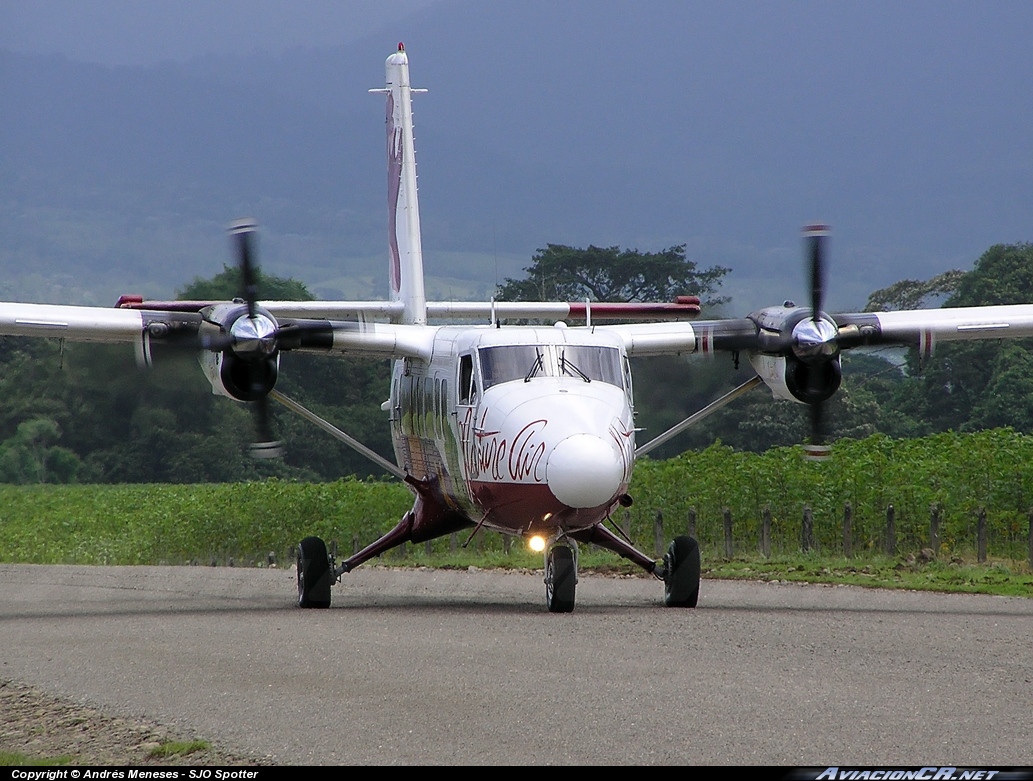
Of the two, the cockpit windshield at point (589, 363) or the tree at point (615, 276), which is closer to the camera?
the cockpit windshield at point (589, 363)

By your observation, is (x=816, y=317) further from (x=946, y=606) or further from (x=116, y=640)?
(x=116, y=640)

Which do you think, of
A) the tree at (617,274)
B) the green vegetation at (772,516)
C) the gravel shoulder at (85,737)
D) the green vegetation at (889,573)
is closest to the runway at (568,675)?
the gravel shoulder at (85,737)

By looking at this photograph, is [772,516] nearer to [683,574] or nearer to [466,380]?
[683,574]

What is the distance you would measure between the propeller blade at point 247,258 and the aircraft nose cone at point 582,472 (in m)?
4.22

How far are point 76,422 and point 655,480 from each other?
25.1 metres

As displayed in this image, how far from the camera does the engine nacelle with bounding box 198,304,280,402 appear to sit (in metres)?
15.1

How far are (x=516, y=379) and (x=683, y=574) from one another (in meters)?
2.90

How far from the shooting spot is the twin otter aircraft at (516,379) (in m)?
13.5

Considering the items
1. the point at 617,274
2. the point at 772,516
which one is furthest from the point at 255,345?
the point at 617,274

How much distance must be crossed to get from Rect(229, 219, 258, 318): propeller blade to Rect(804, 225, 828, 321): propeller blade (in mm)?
5986

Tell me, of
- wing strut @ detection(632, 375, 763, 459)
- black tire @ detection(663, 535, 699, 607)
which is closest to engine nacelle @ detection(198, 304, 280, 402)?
wing strut @ detection(632, 375, 763, 459)

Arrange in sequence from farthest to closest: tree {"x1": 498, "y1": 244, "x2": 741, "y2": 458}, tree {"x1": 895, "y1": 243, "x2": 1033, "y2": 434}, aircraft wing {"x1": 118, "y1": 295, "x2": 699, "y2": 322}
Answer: tree {"x1": 498, "y1": 244, "x2": 741, "y2": 458} < tree {"x1": 895, "y1": 243, "x2": 1033, "y2": 434} < aircraft wing {"x1": 118, "y1": 295, "x2": 699, "y2": 322}

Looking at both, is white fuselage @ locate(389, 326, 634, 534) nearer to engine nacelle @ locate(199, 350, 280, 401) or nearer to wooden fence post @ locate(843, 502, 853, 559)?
engine nacelle @ locate(199, 350, 280, 401)

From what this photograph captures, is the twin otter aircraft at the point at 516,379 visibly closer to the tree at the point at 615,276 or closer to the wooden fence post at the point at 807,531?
the wooden fence post at the point at 807,531
